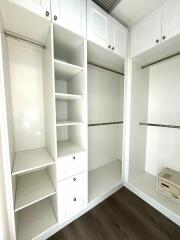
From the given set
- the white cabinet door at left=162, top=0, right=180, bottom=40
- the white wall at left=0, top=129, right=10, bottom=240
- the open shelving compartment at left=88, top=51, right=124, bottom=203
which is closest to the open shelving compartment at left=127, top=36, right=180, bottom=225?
the white cabinet door at left=162, top=0, right=180, bottom=40

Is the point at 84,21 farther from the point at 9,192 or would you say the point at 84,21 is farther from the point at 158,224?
the point at 158,224

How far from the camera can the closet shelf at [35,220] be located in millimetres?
1123

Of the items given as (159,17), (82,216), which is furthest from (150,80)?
(82,216)

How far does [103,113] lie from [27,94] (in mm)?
1399

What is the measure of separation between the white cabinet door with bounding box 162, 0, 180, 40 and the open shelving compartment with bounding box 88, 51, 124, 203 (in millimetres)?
696

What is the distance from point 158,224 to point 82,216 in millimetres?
890

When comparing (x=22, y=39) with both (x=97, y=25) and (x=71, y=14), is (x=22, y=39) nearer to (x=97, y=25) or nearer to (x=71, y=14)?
(x=71, y=14)

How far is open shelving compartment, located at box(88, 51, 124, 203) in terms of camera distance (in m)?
1.96

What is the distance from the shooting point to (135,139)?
1908 millimetres

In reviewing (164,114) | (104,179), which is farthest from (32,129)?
(164,114)

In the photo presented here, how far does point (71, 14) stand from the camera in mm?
1102

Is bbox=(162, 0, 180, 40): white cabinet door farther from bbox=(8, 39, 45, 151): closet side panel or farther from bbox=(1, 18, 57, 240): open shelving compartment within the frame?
bbox=(8, 39, 45, 151): closet side panel

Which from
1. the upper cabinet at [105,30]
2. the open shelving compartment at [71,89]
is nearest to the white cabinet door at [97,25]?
the upper cabinet at [105,30]

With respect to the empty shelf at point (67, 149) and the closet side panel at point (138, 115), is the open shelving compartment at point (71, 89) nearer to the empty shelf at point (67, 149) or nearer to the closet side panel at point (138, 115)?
the empty shelf at point (67, 149)
